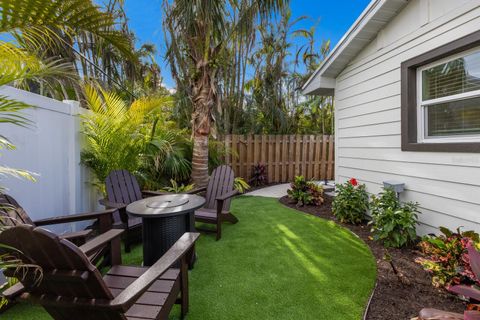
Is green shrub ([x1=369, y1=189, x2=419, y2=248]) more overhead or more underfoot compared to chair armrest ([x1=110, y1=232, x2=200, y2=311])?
more underfoot

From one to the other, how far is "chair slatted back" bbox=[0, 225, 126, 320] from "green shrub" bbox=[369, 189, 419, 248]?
3.12m

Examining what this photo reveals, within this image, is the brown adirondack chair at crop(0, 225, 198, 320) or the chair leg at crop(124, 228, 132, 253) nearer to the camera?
the brown adirondack chair at crop(0, 225, 198, 320)

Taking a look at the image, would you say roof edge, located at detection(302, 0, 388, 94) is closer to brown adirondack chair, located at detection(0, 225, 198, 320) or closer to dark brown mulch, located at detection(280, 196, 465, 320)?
dark brown mulch, located at detection(280, 196, 465, 320)

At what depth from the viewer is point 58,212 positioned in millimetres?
3143

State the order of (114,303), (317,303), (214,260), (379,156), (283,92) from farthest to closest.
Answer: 1. (283,92)
2. (379,156)
3. (214,260)
4. (317,303)
5. (114,303)

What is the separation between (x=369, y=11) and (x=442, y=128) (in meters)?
2.01

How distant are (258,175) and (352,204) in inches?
140

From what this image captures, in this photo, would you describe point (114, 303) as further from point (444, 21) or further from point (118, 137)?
point (444, 21)

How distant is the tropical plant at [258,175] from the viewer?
7445 millimetres

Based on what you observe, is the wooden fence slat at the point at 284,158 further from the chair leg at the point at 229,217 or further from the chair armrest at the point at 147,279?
the chair armrest at the point at 147,279

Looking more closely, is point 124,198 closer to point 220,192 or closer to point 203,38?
point 220,192

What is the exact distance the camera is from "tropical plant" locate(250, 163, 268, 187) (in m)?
7.45

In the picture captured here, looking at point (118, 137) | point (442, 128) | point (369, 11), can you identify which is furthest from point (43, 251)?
point (369, 11)

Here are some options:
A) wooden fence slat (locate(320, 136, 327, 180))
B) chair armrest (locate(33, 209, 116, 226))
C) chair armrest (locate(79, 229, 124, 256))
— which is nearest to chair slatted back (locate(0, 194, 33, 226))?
chair armrest (locate(33, 209, 116, 226))
